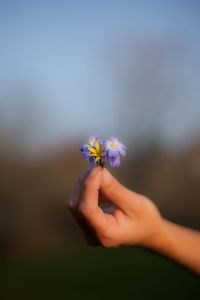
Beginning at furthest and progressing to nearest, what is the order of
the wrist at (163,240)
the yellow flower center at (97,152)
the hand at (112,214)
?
the wrist at (163,240)
the yellow flower center at (97,152)
the hand at (112,214)

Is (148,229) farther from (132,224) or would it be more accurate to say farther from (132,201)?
(132,201)

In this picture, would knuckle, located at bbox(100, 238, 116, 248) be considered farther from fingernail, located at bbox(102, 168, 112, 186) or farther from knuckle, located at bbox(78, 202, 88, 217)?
fingernail, located at bbox(102, 168, 112, 186)

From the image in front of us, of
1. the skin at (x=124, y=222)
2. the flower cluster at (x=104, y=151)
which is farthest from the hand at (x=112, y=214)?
the flower cluster at (x=104, y=151)

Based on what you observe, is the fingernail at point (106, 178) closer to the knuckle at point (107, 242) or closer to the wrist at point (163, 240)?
the knuckle at point (107, 242)

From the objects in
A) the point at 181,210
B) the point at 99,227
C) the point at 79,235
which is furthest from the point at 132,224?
the point at 181,210

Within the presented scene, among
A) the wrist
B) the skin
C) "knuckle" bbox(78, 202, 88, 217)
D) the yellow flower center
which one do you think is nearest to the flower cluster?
the yellow flower center

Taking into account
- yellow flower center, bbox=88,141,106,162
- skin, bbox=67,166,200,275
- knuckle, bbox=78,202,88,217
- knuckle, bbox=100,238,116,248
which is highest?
yellow flower center, bbox=88,141,106,162

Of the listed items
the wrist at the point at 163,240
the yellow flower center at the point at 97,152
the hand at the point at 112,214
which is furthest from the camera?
the wrist at the point at 163,240
